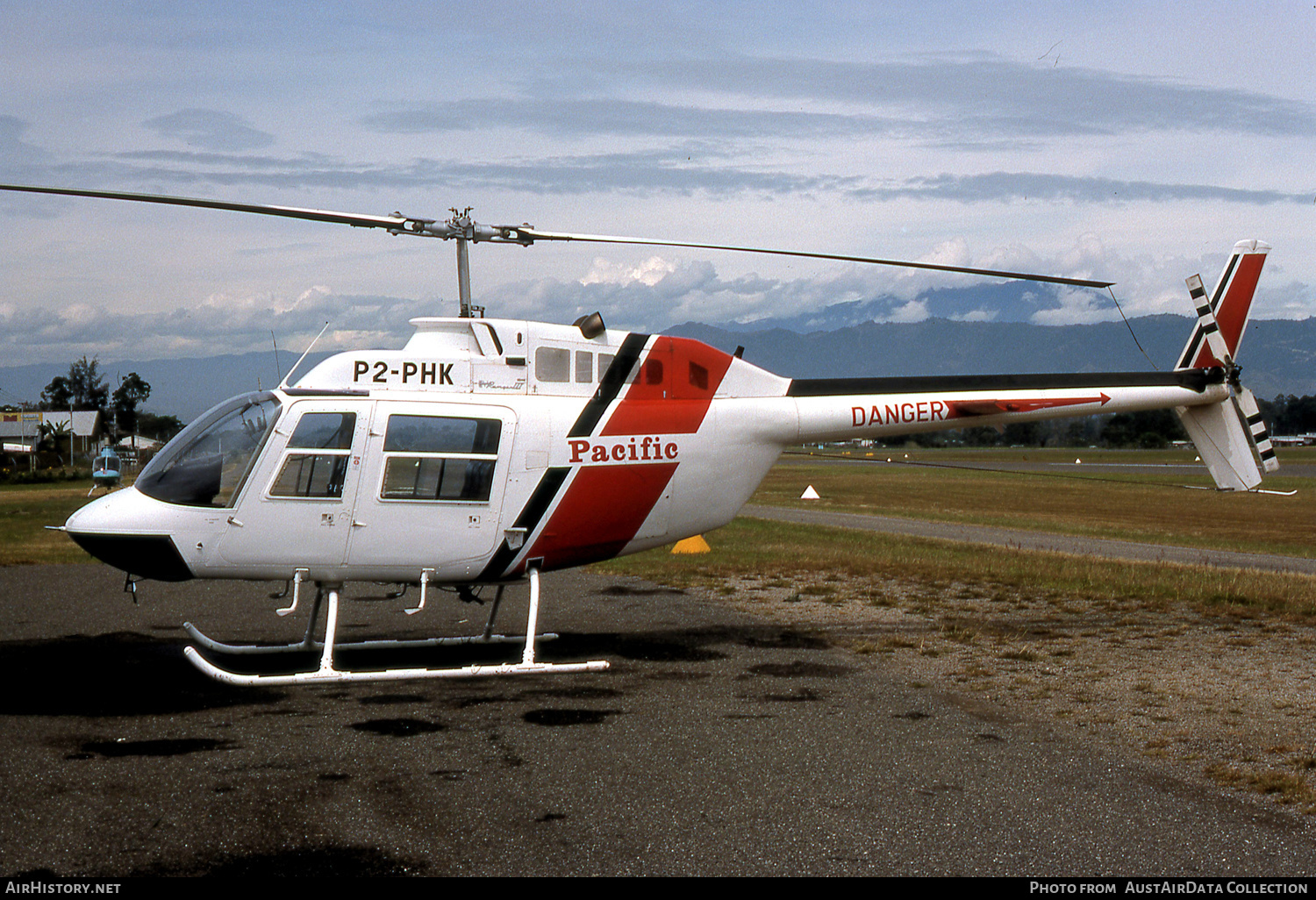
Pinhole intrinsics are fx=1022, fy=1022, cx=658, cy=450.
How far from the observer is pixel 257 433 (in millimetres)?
9336

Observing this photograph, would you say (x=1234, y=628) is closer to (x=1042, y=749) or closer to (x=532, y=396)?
(x=1042, y=749)

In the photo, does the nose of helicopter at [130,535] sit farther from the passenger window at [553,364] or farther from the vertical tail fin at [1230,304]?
the vertical tail fin at [1230,304]

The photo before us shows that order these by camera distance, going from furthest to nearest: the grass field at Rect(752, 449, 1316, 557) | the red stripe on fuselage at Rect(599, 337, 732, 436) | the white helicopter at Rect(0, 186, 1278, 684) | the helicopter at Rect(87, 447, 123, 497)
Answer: the helicopter at Rect(87, 447, 123, 497)
the grass field at Rect(752, 449, 1316, 557)
the red stripe on fuselage at Rect(599, 337, 732, 436)
the white helicopter at Rect(0, 186, 1278, 684)

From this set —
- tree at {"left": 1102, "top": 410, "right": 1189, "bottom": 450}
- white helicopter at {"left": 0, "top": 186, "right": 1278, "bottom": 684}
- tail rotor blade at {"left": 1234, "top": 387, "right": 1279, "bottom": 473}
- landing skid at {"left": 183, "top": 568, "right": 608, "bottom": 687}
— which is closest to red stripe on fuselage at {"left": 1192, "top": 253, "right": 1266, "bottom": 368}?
tail rotor blade at {"left": 1234, "top": 387, "right": 1279, "bottom": 473}

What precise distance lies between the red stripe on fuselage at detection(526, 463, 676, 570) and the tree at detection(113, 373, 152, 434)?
419 feet

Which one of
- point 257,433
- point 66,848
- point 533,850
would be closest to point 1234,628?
point 533,850

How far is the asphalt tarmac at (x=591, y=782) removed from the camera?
534 centimetres

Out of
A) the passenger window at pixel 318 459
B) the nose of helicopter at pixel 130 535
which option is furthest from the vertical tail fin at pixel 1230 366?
the nose of helicopter at pixel 130 535

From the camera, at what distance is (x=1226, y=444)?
1357 centimetres

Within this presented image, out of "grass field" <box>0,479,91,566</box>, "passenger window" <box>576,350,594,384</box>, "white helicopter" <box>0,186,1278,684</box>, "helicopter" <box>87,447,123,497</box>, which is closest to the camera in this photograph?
"white helicopter" <box>0,186,1278,684</box>

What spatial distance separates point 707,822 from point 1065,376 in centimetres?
868

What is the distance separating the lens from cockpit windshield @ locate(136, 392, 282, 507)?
9211mm

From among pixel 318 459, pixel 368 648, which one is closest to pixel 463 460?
pixel 318 459

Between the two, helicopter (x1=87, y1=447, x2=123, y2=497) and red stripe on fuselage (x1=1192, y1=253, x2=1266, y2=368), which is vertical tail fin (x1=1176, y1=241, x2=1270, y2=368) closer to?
red stripe on fuselage (x1=1192, y1=253, x2=1266, y2=368)
